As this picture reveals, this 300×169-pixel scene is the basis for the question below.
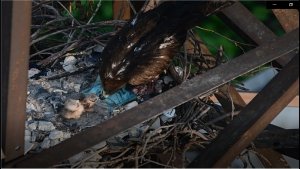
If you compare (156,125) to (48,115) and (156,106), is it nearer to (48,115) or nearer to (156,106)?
(48,115)

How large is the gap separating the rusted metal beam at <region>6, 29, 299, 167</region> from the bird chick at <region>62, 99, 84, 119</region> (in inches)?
30.0

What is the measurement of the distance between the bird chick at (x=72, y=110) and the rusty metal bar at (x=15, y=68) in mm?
803

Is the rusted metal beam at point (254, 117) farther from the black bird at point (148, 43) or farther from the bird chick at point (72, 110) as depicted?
the bird chick at point (72, 110)

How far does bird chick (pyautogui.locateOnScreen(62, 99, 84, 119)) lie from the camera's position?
219 cm

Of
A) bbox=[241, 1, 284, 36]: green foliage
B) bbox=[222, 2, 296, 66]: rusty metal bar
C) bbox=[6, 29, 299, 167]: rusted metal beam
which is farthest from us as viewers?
→ bbox=[241, 1, 284, 36]: green foliage

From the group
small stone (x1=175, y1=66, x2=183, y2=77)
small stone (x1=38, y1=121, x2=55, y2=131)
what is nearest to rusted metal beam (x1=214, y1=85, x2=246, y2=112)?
small stone (x1=175, y1=66, x2=183, y2=77)

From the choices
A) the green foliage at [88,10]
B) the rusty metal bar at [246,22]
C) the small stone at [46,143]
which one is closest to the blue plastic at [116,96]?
the small stone at [46,143]

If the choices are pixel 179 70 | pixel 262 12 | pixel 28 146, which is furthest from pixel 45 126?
pixel 262 12

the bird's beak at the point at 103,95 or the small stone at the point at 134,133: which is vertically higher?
the bird's beak at the point at 103,95

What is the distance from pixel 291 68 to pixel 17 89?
869mm

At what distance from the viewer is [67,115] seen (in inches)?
86.4

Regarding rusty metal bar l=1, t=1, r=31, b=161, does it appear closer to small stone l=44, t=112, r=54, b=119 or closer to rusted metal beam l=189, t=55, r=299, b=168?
rusted metal beam l=189, t=55, r=299, b=168

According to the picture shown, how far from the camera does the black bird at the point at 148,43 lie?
2.10 metres

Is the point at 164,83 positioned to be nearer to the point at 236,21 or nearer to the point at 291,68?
the point at 236,21
